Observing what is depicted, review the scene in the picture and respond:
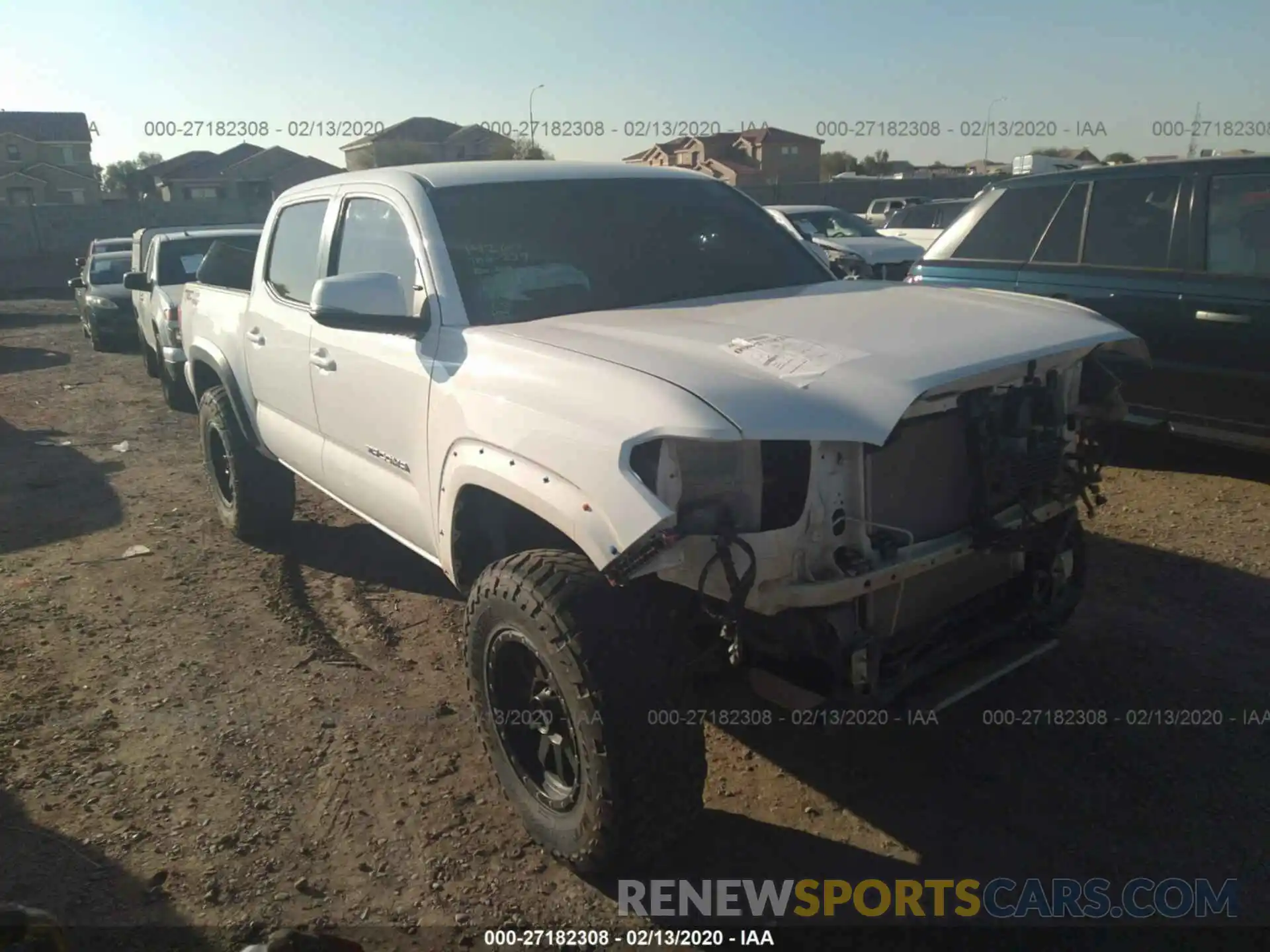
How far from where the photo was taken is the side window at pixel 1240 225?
5273mm

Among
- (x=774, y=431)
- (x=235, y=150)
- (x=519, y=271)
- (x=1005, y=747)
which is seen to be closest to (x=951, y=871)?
(x=1005, y=747)

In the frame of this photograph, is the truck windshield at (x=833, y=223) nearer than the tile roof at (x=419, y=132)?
Yes

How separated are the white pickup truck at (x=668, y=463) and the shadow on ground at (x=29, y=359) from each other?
12.4 m

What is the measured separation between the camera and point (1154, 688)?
3602 mm

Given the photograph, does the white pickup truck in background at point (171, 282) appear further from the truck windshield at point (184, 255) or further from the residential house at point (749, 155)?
the residential house at point (749, 155)

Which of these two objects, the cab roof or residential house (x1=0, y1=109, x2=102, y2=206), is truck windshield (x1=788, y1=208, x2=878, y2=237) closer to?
the cab roof

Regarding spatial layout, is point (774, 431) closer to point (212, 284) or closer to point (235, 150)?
point (212, 284)

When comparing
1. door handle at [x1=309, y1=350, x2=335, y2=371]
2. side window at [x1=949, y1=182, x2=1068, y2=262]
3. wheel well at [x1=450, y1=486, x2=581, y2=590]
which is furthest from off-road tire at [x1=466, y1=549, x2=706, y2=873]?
side window at [x1=949, y1=182, x2=1068, y2=262]

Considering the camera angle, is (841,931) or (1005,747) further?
(1005,747)

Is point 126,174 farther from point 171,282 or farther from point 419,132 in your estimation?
point 171,282

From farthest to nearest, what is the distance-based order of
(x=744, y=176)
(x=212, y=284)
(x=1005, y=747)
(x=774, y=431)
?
(x=744, y=176) < (x=212, y=284) < (x=1005, y=747) < (x=774, y=431)

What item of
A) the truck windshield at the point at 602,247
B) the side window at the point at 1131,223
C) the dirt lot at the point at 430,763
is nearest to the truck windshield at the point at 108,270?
the dirt lot at the point at 430,763

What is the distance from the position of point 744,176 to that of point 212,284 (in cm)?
3911

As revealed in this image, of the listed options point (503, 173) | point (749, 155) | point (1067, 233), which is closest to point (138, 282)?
point (503, 173)
